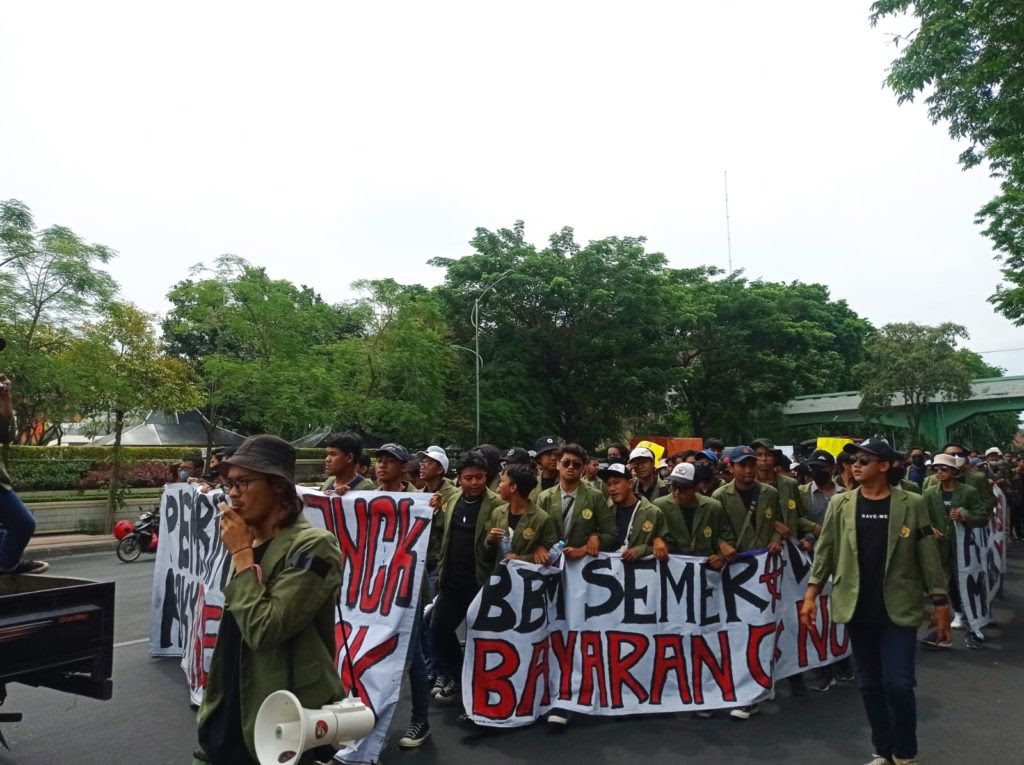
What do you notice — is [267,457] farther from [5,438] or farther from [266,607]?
[5,438]

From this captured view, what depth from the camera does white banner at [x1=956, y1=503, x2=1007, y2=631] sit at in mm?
7648

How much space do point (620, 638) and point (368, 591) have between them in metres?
1.68

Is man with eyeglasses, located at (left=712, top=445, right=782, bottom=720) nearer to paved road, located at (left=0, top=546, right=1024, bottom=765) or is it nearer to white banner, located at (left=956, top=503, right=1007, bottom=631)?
paved road, located at (left=0, top=546, right=1024, bottom=765)

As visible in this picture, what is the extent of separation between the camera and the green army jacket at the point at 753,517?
6.04 meters

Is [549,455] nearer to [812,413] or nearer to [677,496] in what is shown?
[677,496]

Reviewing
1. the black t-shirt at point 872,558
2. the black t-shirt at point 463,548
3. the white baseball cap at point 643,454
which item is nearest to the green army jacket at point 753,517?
the white baseball cap at point 643,454

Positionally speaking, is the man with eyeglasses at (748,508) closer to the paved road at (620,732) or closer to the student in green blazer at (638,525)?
the student in green blazer at (638,525)

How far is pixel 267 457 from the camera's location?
2.51 m

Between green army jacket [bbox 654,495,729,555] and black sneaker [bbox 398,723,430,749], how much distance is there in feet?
6.78

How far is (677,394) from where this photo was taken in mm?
36875

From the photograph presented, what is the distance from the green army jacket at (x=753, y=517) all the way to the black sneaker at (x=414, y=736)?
8.59 feet

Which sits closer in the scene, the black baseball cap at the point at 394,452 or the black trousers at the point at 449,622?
the black trousers at the point at 449,622

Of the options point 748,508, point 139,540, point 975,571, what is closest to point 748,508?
point 748,508

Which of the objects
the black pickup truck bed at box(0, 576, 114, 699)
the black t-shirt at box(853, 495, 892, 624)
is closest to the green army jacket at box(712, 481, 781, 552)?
the black t-shirt at box(853, 495, 892, 624)
